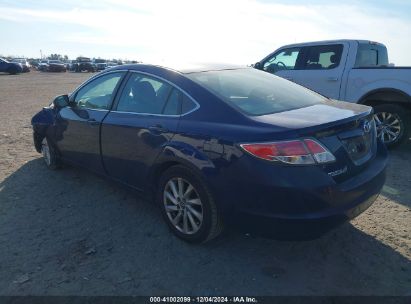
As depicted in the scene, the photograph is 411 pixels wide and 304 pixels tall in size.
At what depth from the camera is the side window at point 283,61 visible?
26.9 feet

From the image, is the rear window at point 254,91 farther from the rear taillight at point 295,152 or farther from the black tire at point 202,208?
the black tire at point 202,208

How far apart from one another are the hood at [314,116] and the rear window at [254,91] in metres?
0.12

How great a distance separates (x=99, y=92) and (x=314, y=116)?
2.65 meters

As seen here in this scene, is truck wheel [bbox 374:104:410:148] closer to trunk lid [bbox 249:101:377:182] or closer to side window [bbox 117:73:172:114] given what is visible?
trunk lid [bbox 249:101:377:182]

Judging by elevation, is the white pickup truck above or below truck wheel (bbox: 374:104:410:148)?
above

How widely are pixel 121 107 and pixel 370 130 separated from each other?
2483mm

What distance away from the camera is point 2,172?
18.5ft

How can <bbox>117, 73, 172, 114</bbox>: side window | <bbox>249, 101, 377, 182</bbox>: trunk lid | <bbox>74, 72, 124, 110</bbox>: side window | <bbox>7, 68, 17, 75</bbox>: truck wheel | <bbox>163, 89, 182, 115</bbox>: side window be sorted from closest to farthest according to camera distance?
<bbox>249, 101, 377, 182</bbox>: trunk lid
<bbox>163, 89, 182, 115</bbox>: side window
<bbox>117, 73, 172, 114</bbox>: side window
<bbox>74, 72, 124, 110</bbox>: side window
<bbox>7, 68, 17, 75</bbox>: truck wheel

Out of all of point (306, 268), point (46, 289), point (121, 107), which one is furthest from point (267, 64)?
point (46, 289)

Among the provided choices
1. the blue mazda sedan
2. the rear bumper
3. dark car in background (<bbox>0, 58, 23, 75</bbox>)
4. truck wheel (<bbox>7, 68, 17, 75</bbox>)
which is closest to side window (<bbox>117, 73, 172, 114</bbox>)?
the blue mazda sedan

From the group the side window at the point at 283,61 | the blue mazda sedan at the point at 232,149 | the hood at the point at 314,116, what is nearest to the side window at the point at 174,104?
the blue mazda sedan at the point at 232,149

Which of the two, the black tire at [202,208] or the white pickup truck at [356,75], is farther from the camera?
the white pickup truck at [356,75]

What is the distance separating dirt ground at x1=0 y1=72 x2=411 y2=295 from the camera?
9.75ft

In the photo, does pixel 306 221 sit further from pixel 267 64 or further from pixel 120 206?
pixel 267 64
